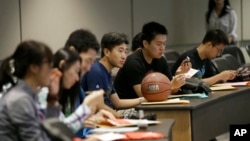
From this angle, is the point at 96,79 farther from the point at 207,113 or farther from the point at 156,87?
the point at 207,113

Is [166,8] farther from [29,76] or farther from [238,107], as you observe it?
[29,76]

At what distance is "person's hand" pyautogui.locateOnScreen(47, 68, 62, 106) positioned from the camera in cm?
271

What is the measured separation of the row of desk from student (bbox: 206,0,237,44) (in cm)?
328

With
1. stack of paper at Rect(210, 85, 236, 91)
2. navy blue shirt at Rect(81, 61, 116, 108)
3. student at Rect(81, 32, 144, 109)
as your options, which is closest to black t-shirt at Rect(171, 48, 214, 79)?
stack of paper at Rect(210, 85, 236, 91)

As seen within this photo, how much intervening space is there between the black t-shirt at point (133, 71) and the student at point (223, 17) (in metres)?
3.87

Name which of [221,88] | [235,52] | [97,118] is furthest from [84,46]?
[235,52]

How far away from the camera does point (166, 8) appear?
Answer: 338 inches

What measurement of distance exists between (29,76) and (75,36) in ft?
3.47

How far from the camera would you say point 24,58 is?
7.97 ft

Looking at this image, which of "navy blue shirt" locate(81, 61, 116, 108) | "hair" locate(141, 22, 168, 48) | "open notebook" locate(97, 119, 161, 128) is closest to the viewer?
"open notebook" locate(97, 119, 161, 128)

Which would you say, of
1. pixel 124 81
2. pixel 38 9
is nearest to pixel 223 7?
pixel 38 9

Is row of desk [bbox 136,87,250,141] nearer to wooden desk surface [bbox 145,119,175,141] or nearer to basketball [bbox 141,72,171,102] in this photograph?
basketball [bbox 141,72,171,102]

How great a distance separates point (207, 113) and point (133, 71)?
758 millimetres

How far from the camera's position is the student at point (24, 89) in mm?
2352
